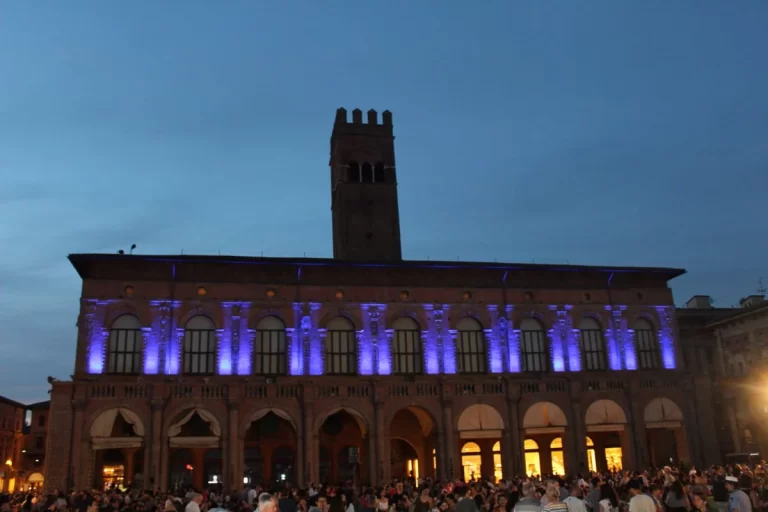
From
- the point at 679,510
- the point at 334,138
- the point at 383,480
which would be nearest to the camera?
the point at 679,510

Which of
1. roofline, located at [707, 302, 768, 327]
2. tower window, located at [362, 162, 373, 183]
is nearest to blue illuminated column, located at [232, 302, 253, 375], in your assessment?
tower window, located at [362, 162, 373, 183]

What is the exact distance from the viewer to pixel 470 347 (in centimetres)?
4566

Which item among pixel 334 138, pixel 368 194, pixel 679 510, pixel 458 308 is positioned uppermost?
pixel 334 138

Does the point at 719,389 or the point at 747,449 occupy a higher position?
the point at 719,389

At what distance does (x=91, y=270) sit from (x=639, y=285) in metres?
35.1

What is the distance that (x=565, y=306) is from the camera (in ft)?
155

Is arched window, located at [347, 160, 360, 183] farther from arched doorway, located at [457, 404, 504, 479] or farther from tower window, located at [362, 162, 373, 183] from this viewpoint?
arched doorway, located at [457, 404, 504, 479]

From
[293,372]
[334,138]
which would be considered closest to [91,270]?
[293,372]

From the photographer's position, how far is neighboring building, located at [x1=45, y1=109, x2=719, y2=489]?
1564 inches

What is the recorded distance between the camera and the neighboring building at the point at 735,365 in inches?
2000

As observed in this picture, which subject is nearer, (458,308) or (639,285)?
(458,308)

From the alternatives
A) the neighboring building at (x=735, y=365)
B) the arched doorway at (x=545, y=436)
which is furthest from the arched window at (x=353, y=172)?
the neighboring building at (x=735, y=365)

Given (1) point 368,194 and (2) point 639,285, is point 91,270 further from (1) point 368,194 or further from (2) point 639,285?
(2) point 639,285

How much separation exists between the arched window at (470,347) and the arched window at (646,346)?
433 inches
